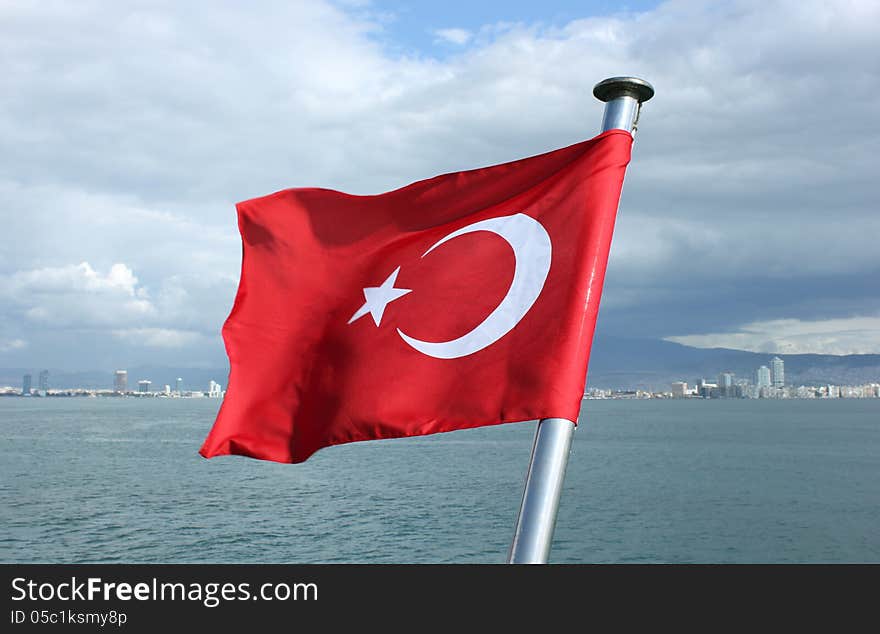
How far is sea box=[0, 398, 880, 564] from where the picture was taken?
3669 centimetres

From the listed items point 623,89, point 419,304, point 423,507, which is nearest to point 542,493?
point 419,304

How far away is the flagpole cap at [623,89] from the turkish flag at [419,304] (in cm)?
29

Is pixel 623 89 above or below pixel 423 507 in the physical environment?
above

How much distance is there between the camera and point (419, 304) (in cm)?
571

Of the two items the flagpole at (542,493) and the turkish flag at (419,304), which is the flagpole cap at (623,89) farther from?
the flagpole at (542,493)

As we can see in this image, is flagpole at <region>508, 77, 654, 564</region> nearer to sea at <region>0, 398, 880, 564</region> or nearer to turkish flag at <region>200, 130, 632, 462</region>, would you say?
turkish flag at <region>200, 130, 632, 462</region>

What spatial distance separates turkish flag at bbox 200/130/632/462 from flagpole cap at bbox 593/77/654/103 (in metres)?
0.29

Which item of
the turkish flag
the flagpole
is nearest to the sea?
the turkish flag

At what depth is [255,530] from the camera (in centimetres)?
4088

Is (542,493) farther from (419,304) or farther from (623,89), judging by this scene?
(623,89)

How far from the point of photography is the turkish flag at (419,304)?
5.09 meters

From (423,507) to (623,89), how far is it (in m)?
45.3
